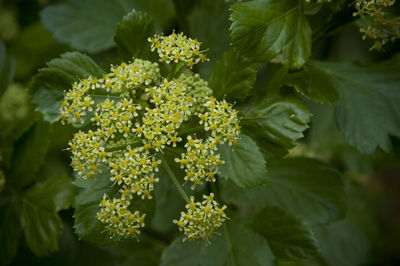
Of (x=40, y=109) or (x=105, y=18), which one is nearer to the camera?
(x=40, y=109)

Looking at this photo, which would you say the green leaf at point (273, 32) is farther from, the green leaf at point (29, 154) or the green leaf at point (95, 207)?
the green leaf at point (29, 154)

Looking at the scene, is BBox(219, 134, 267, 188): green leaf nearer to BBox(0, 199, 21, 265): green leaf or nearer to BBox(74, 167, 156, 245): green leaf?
BBox(74, 167, 156, 245): green leaf

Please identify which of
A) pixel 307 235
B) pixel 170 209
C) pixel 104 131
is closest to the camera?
pixel 104 131

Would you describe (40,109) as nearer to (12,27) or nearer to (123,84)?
(123,84)

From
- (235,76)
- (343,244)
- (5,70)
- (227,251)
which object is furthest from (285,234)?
(5,70)

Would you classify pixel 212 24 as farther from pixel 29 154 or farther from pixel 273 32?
pixel 29 154

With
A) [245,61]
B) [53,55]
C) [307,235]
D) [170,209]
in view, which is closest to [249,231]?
[307,235]

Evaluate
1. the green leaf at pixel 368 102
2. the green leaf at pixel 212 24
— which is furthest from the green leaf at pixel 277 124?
the green leaf at pixel 212 24
